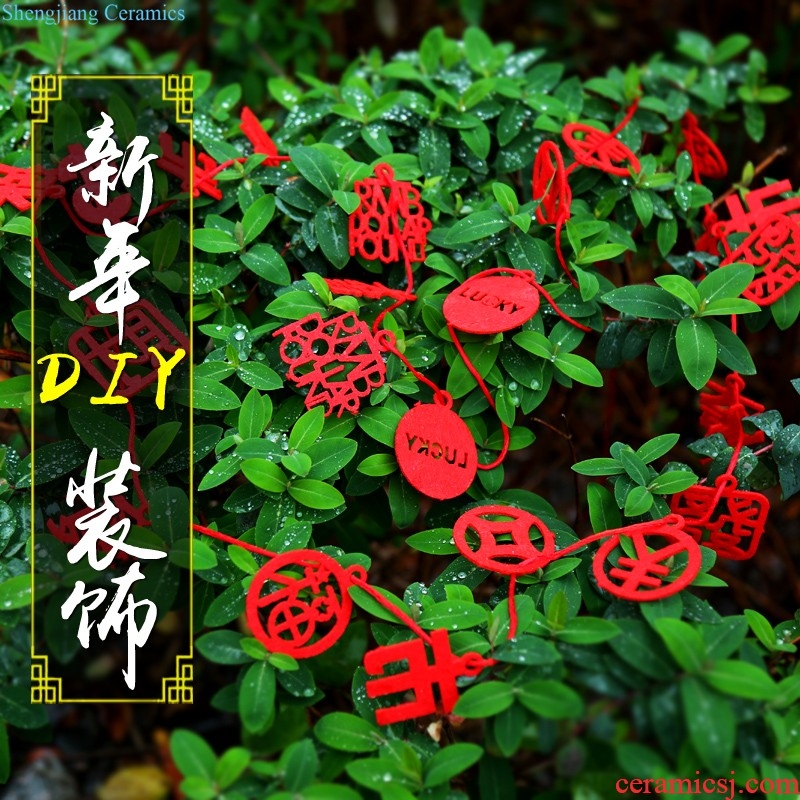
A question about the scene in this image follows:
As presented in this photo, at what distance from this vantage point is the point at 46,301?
1.31 m

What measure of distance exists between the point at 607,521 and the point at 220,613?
0.56 metres

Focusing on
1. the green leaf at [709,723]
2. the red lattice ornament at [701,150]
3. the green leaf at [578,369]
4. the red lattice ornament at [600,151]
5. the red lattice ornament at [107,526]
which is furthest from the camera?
the red lattice ornament at [701,150]

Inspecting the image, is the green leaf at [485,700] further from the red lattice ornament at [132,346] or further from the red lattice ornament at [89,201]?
the red lattice ornament at [89,201]

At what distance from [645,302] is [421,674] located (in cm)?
65

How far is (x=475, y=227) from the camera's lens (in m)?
1.34

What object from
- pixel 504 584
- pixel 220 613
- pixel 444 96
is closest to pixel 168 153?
pixel 444 96

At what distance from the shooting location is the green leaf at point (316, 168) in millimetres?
1376

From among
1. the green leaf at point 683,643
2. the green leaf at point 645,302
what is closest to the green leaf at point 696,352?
the green leaf at point 645,302

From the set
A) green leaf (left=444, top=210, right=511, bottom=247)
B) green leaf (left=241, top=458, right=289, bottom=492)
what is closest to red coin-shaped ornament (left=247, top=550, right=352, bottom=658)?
green leaf (left=241, top=458, right=289, bottom=492)

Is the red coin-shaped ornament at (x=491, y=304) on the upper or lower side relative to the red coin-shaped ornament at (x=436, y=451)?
upper

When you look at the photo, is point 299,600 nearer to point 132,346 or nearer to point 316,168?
point 132,346

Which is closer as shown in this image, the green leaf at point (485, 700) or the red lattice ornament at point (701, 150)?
the green leaf at point (485, 700)

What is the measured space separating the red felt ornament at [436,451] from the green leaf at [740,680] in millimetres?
430

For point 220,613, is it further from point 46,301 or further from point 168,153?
point 168,153
